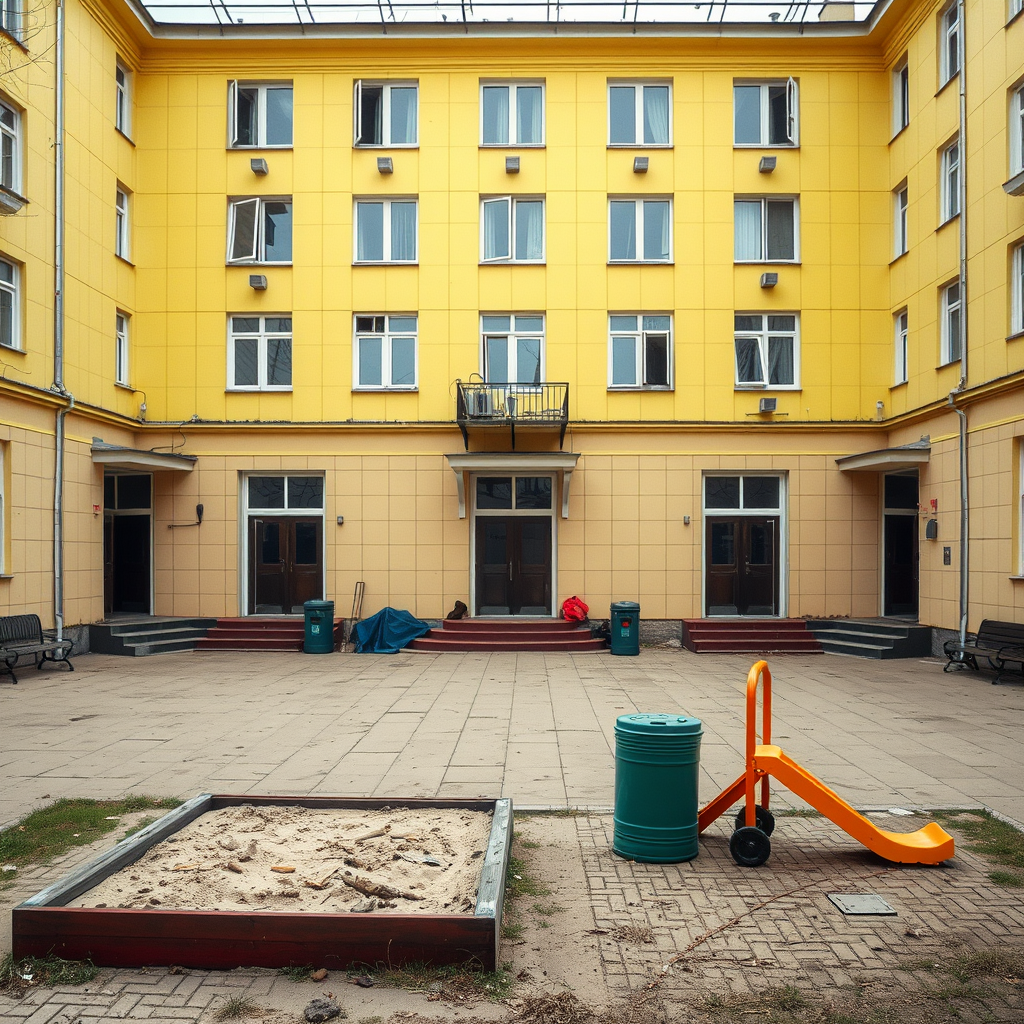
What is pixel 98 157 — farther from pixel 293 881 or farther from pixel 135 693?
pixel 293 881

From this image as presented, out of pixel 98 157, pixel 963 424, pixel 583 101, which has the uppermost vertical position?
pixel 583 101

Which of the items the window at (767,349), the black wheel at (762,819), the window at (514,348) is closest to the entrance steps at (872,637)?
the window at (767,349)

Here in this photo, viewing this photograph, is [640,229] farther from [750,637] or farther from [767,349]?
[750,637]

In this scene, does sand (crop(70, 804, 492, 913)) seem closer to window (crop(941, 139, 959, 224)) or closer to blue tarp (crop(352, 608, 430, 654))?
blue tarp (crop(352, 608, 430, 654))

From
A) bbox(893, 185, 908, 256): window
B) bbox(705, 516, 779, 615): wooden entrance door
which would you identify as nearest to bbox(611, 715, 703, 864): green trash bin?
bbox(705, 516, 779, 615): wooden entrance door

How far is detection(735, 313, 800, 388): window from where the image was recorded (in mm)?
19047

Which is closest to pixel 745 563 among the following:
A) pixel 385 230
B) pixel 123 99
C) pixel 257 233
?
pixel 385 230

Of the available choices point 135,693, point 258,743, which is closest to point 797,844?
point 258,743

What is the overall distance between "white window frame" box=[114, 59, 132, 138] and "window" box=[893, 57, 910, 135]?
1709 centimetres

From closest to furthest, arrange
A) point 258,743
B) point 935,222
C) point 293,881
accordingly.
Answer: point 293,881 → point 258,743 → point 935,222

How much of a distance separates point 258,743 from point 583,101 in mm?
16082

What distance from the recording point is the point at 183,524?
19094 mm

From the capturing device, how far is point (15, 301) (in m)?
15.1

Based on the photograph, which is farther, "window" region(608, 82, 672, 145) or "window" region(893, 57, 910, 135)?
"window" region(608, 82, 672, 145)
